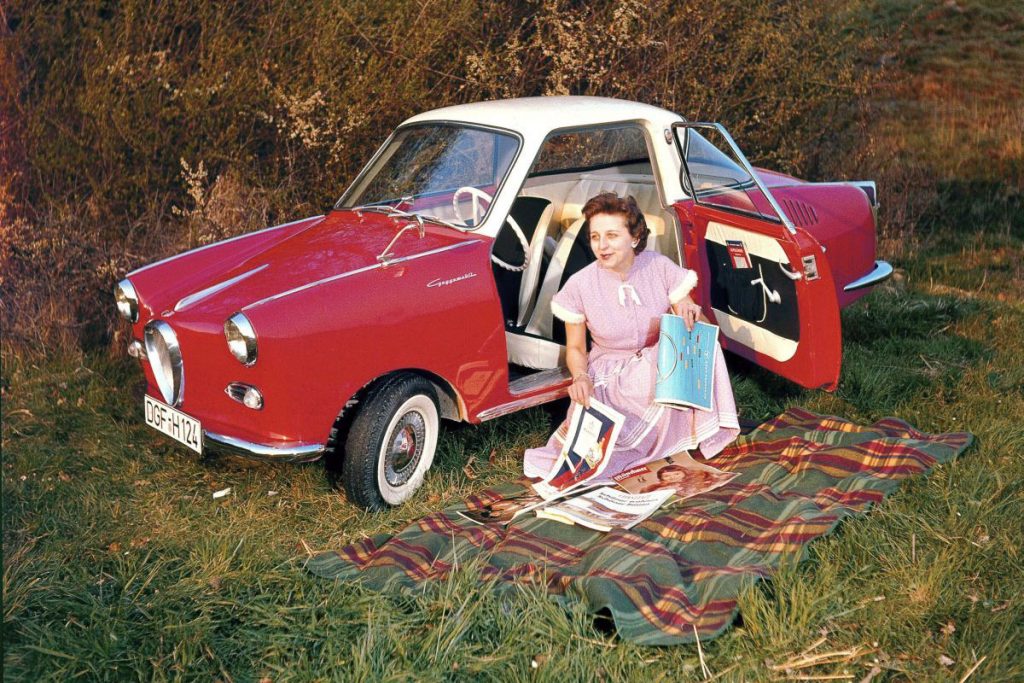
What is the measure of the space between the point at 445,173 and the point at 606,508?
1.91 m

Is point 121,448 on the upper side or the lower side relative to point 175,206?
lower

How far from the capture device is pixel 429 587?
3727 mm

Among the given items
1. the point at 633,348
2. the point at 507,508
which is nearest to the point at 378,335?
the point at 507,508

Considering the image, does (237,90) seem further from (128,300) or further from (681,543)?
(681,543)

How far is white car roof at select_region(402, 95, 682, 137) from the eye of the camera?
505 cm

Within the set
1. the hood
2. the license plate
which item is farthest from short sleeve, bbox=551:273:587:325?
the license plate

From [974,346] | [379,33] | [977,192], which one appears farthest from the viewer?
[977,192]

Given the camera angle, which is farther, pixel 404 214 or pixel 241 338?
pixel 404 214

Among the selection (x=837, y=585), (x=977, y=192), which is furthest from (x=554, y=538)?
(x=977, y=192)

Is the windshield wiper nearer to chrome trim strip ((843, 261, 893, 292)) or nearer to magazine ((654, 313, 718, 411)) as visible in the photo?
magazine ((654, 313, 718, 411))

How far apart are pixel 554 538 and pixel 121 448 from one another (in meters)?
2.41

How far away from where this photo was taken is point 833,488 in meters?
4.40

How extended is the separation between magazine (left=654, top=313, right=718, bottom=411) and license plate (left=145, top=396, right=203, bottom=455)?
1.97 meters

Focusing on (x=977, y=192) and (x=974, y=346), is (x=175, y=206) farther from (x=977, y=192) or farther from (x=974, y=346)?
(x=977, y=192)
